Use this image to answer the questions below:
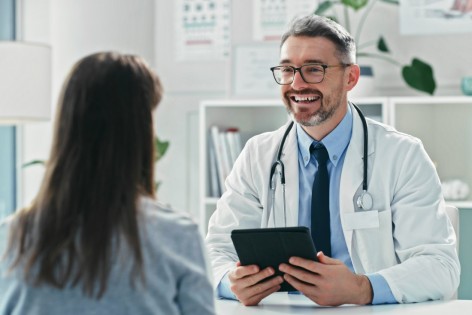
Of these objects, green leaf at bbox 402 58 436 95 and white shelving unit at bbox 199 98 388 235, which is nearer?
green leaf at bbox 402 58 436 95

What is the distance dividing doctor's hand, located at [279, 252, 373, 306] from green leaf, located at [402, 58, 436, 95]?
83.7 inches

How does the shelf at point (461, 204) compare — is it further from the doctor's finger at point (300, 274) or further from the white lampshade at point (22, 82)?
the doctor's finger at point (300, 274)

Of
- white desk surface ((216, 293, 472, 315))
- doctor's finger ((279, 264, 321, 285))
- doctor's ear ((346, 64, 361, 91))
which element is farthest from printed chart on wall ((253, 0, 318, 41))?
doctor's finger ((279, 264, 321, 285))

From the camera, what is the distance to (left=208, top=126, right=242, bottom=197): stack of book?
4160 mm

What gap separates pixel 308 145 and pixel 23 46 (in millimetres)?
1601

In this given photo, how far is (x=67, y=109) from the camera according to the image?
51.5 inches

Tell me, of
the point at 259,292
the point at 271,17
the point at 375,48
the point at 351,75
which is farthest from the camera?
the point at 271,17

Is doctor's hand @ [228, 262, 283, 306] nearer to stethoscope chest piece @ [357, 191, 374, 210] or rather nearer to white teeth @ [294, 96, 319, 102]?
stethoscope chest piece @ [357, 191, 374, 210]

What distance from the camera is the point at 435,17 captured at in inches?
165

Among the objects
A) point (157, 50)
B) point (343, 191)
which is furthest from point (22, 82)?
point (343, 191)

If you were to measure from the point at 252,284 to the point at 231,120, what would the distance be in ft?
7.65

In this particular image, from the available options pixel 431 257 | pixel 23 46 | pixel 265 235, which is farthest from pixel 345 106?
pixel 23 46

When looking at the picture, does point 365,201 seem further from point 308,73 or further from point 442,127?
point 442,127

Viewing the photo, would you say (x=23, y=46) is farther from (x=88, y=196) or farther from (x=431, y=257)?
(x=88, y=196)
